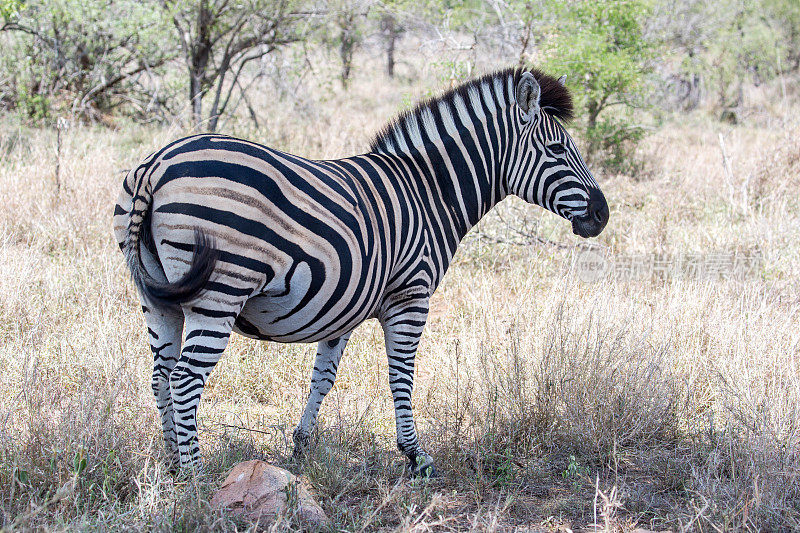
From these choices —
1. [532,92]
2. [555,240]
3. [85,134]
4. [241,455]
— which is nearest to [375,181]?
[532,92]

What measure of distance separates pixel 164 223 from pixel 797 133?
30.9 feet

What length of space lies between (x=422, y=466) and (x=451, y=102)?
6.84 ft

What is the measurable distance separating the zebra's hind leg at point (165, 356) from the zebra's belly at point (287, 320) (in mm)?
318

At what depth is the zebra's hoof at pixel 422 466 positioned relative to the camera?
3.68 metres

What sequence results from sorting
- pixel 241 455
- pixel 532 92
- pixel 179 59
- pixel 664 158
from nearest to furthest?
pixel 241 455 → pixel 532 92 → pixel 664 158 → pixel 179 59

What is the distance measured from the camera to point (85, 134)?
31.8ft

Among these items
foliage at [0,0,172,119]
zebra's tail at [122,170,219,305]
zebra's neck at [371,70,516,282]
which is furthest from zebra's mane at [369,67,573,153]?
foliage at [0,0,172,119]

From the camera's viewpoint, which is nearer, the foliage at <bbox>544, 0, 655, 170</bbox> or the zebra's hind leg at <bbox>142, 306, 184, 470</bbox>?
the zebra's hind leg at <bbox>142, 306, 184, 470</bbox>

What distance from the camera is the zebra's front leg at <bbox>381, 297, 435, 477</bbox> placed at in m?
3.63

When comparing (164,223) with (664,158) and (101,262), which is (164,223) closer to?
(101,262)

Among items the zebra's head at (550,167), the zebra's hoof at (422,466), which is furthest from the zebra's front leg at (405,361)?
the zebra's head at (550,167)

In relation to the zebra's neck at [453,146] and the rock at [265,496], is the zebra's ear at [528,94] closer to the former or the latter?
the zebra's neck at [453,146]

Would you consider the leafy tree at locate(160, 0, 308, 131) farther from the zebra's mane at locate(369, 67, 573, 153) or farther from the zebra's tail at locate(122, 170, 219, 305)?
the zebra's tail at locate(122, 170, 219, 305)

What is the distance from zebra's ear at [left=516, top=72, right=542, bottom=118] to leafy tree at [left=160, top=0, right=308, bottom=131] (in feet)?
26.3
